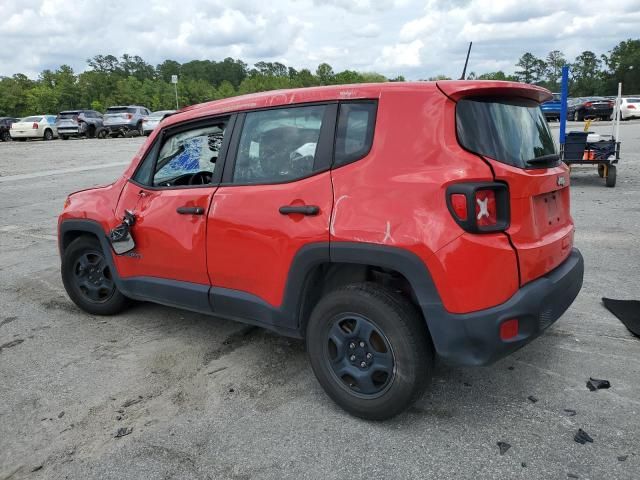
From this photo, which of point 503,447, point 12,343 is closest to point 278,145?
point 503,447

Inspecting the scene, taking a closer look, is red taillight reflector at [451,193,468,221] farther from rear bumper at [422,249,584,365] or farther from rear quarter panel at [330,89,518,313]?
rear bumper at [422,249,584,365]

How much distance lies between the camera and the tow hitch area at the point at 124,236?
3908mm

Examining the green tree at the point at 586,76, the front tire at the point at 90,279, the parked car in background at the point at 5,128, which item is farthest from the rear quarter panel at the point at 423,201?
the green tree at the point at 586,76

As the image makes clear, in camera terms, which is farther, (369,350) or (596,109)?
(596,109)

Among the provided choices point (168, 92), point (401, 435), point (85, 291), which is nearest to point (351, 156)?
point (401, 435)

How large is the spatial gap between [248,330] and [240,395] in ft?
3.22

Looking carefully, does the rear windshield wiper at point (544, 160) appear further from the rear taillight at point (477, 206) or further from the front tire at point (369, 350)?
the front tire at point (369, 350)

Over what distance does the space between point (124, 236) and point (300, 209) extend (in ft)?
5.54

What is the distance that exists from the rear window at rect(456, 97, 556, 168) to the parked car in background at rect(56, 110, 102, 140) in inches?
1258

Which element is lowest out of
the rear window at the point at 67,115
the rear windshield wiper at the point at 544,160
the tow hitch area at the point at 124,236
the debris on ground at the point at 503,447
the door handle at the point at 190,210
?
the debris on ground at the point at 503,447

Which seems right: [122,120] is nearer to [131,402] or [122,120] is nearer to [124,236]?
[124,236]

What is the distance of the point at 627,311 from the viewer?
4156mm

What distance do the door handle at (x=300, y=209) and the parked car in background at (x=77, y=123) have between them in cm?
3142

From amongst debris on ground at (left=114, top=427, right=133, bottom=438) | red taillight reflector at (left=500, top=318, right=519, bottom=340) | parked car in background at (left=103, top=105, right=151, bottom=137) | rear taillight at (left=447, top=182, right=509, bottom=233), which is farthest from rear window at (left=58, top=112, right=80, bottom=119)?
red taillight reflector at (left=500, top=318, right=519, bottom=340)
